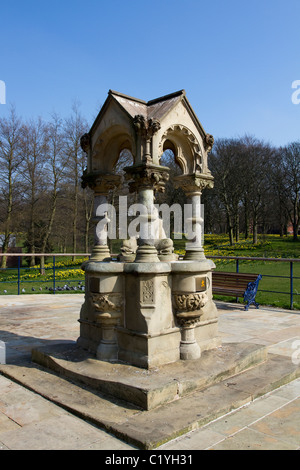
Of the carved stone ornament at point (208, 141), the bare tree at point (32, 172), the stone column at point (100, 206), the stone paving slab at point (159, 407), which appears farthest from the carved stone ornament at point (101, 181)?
the bare tree at point (32, 172)

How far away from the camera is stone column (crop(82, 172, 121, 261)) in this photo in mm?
5559

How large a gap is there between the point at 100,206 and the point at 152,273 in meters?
1.60

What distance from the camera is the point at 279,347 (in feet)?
20.1

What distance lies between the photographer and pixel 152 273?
175 inches

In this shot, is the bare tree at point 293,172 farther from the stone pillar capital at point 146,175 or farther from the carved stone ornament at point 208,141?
the stone pillar capital at point 146,175

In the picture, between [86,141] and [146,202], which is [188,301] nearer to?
[146,202]

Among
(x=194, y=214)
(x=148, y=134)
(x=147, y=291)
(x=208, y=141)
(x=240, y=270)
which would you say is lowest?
(x=240, y=270)

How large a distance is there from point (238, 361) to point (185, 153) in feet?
9.22

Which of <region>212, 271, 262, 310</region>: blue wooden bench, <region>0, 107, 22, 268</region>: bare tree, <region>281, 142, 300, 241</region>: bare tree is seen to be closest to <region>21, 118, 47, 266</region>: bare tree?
<region>0, 107, 22, 268</region>: bare tree

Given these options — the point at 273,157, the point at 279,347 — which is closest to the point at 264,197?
the point at 273,157

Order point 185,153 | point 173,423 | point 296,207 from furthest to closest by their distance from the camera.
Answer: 1. point 296,207
2. point 185,153
3. point 173,423

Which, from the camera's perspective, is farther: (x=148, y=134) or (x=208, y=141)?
(x=208, y=141)

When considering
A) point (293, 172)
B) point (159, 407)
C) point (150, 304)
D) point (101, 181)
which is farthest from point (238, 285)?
point (293, 172)
